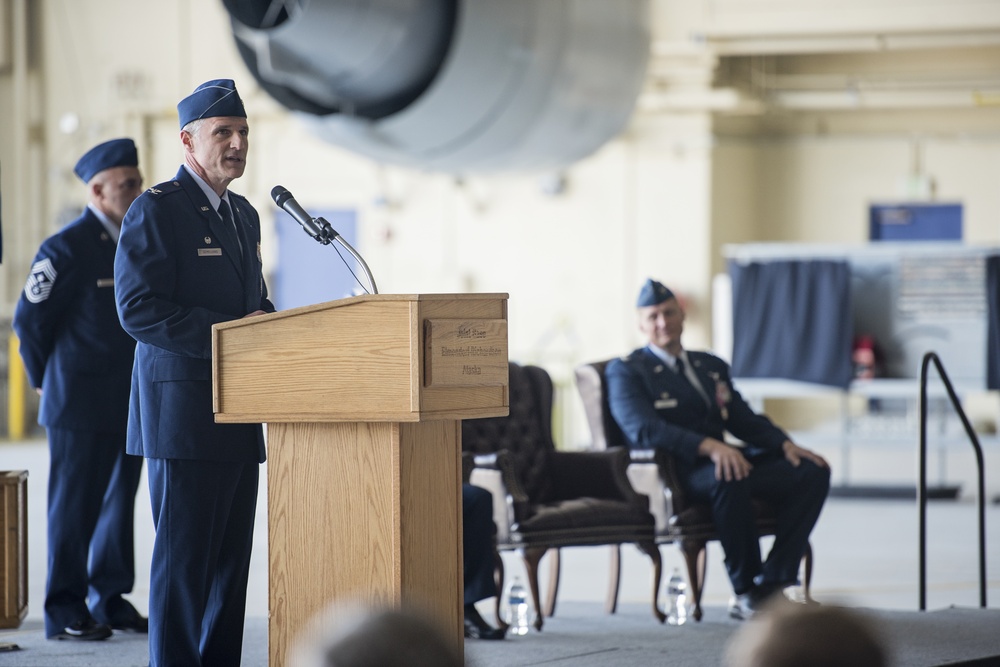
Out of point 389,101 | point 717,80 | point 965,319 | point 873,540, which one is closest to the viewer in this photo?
point 389,101

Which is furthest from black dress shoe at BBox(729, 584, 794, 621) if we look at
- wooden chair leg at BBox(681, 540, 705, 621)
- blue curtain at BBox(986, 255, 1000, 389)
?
blue curtain at BBox(986, 255, 1000, 389)

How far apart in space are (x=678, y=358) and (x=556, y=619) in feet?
3.08

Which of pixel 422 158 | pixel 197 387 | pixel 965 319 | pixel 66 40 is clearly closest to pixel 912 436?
pixel 965 319

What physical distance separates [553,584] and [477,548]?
0.66 metres

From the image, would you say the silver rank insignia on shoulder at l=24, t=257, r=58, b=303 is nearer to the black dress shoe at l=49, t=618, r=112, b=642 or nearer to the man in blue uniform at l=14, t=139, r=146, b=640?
the man in blue uniform at l=14, t=139, r=146, b=640

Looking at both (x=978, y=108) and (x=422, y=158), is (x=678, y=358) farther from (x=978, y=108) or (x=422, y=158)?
(x=978, y=108)

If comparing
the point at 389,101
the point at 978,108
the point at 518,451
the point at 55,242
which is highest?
the point at 978,108

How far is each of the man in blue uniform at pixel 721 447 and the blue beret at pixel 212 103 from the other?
80.2 inches

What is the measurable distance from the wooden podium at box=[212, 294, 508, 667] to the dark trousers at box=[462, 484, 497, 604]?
1.18 metres

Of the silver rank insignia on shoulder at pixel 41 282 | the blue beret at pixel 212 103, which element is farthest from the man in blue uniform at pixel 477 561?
the blue beret at pixel 212 103

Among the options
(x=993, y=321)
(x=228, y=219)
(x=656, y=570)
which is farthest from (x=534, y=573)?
(x=993, y=321)

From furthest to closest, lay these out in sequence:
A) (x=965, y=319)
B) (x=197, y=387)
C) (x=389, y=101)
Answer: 1. (x=965, y=319)
2. (x=389, y=101)
3. (x=197, y=387)

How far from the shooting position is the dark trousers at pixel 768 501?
4098mm

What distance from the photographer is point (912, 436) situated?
8.40 metres
